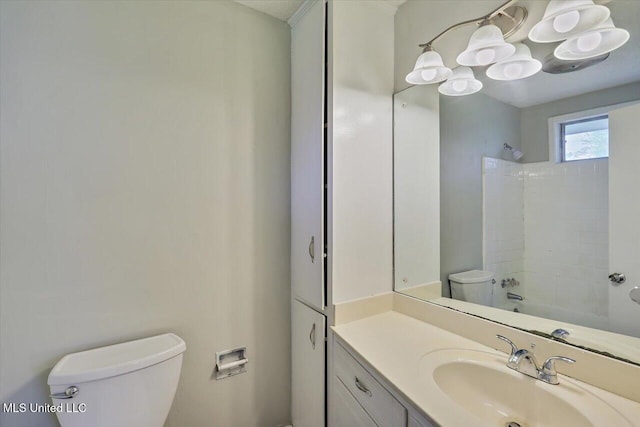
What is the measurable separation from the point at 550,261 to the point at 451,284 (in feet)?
1.34

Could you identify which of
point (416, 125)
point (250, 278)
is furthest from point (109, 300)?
point (416, 125)

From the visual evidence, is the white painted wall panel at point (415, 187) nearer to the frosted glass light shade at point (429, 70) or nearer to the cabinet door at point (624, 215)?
the frosted glass light shade at point (429, 70)

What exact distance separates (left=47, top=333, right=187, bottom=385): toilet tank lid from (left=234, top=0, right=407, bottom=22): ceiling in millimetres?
1765

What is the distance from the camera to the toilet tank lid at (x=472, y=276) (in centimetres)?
126

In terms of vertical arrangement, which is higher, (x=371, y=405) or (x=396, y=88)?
(x=396, y=88)

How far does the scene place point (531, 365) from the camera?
900mm

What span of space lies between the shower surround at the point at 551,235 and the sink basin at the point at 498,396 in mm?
273

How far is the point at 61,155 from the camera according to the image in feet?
3.80

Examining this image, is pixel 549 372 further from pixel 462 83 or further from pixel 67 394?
pixel 67 394

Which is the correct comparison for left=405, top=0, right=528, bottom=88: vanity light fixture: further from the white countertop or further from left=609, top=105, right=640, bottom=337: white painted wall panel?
the white countertop

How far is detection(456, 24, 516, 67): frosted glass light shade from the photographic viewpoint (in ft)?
3.42

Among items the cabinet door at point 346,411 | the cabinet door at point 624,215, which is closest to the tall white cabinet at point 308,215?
the cabinet door at point 346,411

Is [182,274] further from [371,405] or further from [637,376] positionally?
[637,376]

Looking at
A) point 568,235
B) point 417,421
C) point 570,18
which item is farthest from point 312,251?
point 570,18
